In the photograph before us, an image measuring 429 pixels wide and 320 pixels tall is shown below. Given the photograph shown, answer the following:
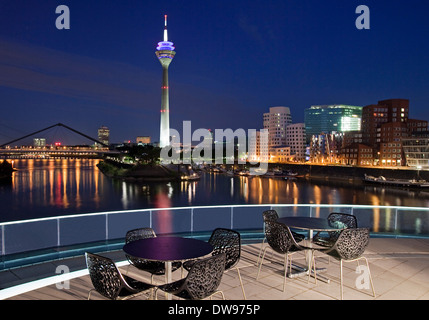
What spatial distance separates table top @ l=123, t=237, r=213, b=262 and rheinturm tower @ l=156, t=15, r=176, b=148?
88.4 m

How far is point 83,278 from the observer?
4.06 m

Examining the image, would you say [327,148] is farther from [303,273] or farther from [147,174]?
[303,273]

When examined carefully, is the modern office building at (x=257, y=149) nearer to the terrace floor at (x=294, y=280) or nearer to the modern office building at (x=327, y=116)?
the modern office building at (x=327, y=116)

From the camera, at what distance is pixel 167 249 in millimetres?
3205

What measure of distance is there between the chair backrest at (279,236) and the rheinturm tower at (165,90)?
8795cm

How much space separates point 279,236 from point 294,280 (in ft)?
1.85

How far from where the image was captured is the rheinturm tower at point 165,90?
3643 inches

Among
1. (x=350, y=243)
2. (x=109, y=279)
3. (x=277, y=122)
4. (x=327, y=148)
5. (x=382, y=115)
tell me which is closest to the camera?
(x=109, y=279)

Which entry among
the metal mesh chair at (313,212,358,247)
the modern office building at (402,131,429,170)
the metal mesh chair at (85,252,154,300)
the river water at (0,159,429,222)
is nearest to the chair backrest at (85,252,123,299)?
the metal mesh chair at (85,252,154,300)

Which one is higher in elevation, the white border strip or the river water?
the white border strip

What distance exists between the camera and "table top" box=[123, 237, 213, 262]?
298cm

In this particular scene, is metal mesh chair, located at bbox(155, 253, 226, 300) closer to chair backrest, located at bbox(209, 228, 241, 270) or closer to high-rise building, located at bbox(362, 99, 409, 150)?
chair backrest, located at bbox(209, 228, 241, 270)

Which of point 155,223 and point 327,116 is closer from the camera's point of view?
point 155,223

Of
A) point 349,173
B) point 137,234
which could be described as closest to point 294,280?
point 137,234
